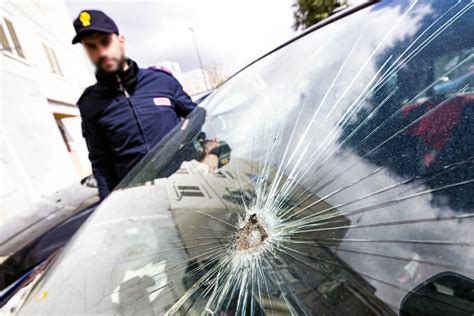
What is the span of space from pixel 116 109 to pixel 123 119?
99 mm

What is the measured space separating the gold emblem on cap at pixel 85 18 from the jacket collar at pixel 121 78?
1.10ft

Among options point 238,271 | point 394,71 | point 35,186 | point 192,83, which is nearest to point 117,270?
point 238,271

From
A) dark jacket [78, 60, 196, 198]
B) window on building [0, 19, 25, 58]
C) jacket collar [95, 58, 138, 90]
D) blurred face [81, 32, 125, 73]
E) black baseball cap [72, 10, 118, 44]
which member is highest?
window on building [0, 19, 25, 58]

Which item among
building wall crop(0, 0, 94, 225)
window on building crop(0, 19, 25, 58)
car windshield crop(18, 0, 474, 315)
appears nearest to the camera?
car windshield crop(18, 0, 474, 315)

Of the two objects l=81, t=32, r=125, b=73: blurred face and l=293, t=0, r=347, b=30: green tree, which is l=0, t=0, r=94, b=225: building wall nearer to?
l=81, t=32, r=125, b=73: blurred face

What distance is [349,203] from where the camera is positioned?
0.70 meters

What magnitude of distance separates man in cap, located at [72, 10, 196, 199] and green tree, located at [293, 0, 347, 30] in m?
12.5

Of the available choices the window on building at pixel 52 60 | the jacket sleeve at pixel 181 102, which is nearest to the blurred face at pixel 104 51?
the jacket sleeve at pixel 181 102

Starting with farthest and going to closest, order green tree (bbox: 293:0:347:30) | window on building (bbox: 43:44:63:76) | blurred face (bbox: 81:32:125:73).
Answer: green tree (bbox: 293:0:347:30), window on building (bbox: 43:44:63:76), blurred face (bbox: 81:32:125:73)

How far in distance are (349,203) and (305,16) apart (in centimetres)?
1519

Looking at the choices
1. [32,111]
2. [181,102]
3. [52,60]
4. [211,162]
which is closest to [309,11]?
[52,60]

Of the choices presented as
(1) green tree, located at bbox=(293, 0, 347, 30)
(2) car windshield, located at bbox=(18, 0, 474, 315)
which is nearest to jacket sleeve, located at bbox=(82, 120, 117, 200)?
(2) car windshield, located at bbox=(18, 0, 474, 315)

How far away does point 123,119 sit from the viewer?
2025 millimetres

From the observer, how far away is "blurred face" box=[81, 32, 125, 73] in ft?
6.41
